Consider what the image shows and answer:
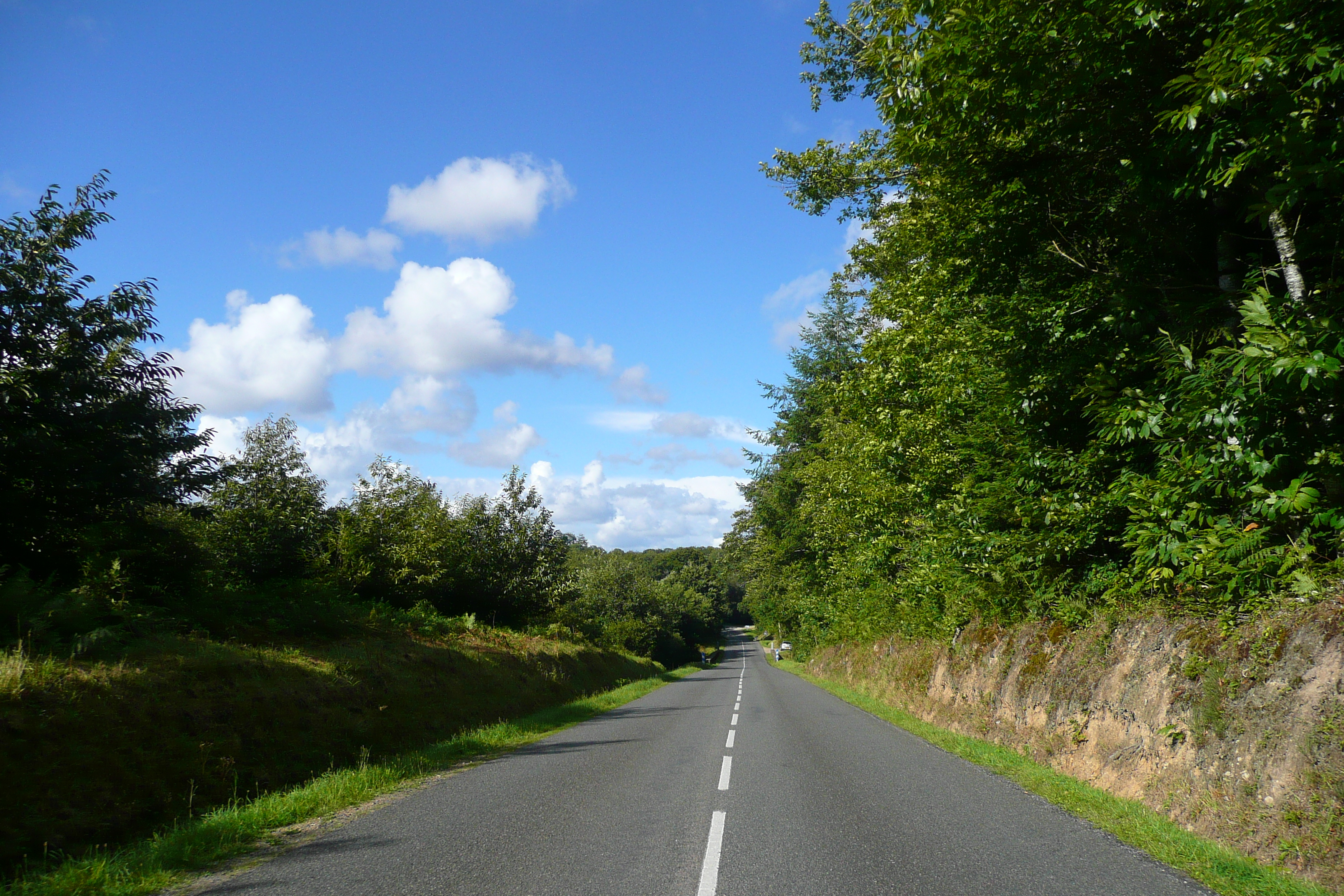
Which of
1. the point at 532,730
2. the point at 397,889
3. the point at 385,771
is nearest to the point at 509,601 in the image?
the point at 532,730

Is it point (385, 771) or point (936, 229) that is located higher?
point (936, 229)

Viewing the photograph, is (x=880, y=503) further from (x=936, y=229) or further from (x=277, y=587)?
(x=277, y=587)

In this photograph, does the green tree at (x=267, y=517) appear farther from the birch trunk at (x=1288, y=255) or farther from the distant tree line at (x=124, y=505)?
the birch trunk at (x=1288, y=255)

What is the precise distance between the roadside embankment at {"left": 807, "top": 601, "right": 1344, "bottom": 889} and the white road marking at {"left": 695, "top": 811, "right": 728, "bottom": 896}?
13.4 ft

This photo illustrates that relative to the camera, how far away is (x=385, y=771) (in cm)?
893

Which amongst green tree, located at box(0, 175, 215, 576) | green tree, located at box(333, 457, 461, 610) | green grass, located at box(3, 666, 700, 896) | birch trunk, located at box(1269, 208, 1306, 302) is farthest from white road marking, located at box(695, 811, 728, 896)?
green tree, located at box(333, 457, 461, 610)

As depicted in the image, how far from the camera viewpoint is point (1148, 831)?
19.6 feet

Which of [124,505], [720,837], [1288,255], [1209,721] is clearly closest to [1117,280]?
[1288,255]

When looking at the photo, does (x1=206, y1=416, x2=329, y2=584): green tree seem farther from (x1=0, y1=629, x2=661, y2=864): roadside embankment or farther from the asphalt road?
the asphalt road

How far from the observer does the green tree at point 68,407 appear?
936 centimetres

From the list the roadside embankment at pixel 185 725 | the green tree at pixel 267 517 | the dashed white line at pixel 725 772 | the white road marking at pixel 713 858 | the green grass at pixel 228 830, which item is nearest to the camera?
the white road marking at pixel 713 858

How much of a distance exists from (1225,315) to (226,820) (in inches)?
453

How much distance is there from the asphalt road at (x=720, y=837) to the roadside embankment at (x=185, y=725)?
2.39m

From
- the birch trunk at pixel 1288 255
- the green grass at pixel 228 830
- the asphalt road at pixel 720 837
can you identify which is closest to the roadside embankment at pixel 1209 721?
the asphalt road at pixel 720 837
